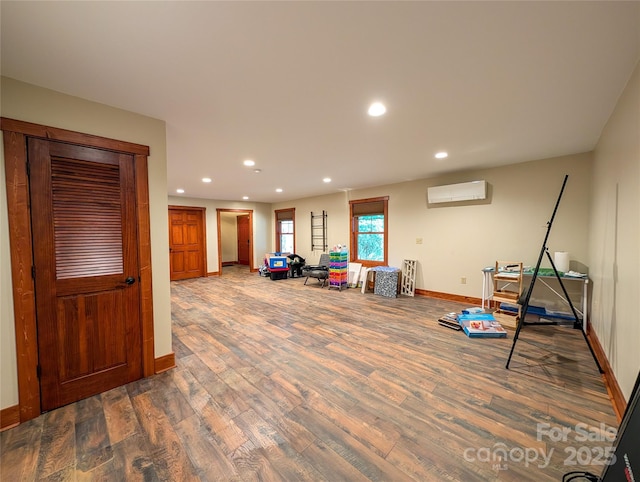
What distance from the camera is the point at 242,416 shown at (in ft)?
5.92

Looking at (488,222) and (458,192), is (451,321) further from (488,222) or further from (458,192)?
(458,192)

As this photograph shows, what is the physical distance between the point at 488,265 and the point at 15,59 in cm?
587

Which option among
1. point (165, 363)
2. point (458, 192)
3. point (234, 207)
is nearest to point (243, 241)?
point (234, 207)

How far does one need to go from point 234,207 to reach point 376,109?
680 cm

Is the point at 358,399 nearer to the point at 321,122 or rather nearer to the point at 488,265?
the point at 321,122

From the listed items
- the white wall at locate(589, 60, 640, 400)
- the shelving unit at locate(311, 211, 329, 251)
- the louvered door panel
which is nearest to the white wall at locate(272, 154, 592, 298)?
the white wall at locate(589, 60, 640, 400)

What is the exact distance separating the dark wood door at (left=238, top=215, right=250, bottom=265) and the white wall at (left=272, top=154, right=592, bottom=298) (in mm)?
5411

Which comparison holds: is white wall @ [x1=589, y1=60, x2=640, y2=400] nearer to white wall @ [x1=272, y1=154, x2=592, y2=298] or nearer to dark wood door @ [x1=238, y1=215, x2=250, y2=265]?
white wall @ [x1=272, y1=154, x2=592, y2=298]

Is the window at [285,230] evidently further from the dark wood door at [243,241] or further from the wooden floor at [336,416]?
the wooden floor at [336,416]

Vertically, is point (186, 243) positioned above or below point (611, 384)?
above

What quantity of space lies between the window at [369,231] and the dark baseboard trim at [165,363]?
4.58m

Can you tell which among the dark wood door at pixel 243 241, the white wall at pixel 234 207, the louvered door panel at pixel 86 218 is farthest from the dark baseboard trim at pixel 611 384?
the dark wood door at pixel 243 241

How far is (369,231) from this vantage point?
6.15 meters

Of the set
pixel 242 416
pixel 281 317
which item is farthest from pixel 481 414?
pixel 281 317
